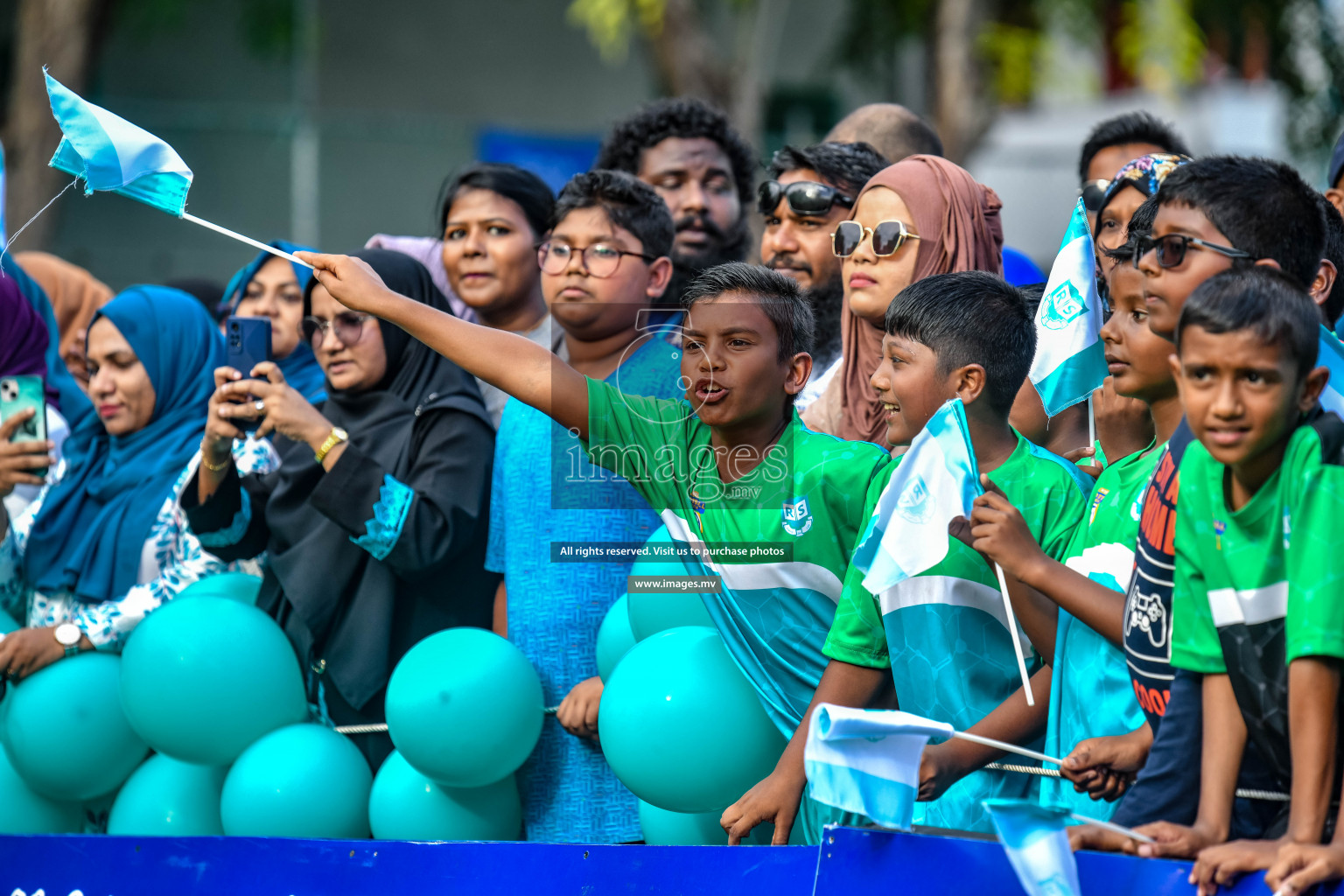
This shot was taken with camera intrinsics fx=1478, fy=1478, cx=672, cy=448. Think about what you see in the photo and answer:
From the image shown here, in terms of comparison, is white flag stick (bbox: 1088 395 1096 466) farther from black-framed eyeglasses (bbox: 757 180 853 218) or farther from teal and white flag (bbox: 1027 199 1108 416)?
black-framed eyeglasses (bbox: 757 180 853 218)

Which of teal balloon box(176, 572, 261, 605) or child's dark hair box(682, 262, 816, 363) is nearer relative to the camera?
child's dark hair box(682, 262, 816, 363)

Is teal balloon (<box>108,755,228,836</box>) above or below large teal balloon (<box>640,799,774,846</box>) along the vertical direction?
below

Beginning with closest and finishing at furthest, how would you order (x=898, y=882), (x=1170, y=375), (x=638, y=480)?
(x=898, y=882), (x=1170, y=375), (x=638, y=480)

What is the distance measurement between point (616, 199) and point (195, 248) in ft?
27.9

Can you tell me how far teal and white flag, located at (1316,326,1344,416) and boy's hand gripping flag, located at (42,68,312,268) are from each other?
1.89 meters

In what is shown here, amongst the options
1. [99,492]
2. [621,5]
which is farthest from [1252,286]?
[621,5]

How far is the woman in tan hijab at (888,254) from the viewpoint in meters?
3.41

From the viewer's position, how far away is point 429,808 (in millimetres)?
3434

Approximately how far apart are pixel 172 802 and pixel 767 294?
1959 millimetres

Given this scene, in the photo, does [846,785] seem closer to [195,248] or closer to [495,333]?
→ [495,333]

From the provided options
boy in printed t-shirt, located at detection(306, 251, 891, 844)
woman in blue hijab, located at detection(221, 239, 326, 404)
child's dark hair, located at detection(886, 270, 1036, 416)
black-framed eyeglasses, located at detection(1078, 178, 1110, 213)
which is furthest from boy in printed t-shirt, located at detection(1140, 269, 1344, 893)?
woman in blue hijab, located at detection(221, 239, 326, 404)

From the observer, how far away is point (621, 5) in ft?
35.0

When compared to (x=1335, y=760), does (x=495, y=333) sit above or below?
above

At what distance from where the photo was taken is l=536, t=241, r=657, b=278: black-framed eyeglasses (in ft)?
12.5
